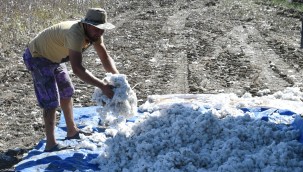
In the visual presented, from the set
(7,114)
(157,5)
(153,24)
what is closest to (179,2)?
(157,5)

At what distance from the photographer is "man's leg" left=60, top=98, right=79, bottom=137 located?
16.0 ft

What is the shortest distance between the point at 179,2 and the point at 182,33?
21.3 ft

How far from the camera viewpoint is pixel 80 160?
445 centimetres

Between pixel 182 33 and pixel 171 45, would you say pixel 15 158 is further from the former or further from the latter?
pixel 182 33

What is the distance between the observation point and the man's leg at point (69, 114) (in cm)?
486

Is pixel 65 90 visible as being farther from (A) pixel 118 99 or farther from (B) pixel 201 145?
(B) pixel 201 145

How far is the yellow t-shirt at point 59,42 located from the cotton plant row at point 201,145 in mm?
892

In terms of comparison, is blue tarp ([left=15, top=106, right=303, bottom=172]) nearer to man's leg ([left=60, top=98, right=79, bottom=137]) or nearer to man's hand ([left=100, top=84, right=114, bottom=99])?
man's leg ([left=60, top=98, right=79, bottom=137])

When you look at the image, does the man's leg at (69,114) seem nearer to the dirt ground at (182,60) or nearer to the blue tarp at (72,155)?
the blue tarp at (72,155)

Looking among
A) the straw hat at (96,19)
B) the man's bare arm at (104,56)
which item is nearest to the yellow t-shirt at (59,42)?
the straw hat at (96,19)

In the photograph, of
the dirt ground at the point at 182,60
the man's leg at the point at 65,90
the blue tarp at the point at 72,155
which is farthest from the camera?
the dirt ground at the point at 182,60

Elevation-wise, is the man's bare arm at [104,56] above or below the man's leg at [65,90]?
above

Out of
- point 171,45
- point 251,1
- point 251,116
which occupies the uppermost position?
point 251,116

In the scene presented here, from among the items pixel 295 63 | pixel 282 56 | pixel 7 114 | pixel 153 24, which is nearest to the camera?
pixel 7 114
